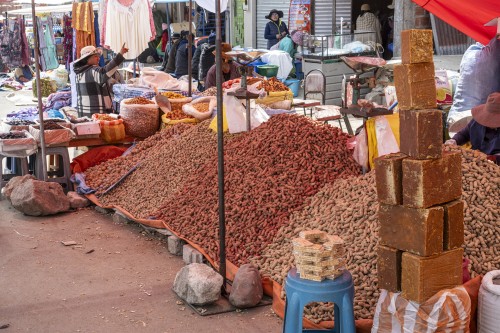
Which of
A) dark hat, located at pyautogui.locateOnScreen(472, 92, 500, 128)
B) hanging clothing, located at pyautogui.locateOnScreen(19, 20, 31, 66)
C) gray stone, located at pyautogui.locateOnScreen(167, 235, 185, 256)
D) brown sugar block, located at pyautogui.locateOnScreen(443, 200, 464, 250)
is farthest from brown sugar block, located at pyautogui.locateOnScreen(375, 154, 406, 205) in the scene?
hanging clothing, located at pyautogui.locateOnScreen(19, 20, 31, 66)

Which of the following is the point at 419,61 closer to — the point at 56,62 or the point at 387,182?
the point at 387,182

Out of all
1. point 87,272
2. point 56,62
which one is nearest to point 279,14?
point 56,62

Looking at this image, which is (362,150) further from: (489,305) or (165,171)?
(165,171)

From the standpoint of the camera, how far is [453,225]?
350cm

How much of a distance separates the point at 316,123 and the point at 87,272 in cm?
223

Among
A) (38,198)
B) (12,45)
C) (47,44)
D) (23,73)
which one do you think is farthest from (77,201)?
(23,73)

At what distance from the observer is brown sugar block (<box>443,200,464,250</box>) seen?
11.4 feet

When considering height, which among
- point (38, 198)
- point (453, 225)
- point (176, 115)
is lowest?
point (38, 198)

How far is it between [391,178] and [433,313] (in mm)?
670

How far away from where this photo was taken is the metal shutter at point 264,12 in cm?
1655

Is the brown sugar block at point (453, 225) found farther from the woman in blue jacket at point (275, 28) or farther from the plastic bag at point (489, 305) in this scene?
the woman in blue jacket at point (275, 28)

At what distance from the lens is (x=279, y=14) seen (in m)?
15.1

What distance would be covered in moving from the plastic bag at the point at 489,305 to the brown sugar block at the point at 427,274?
0.80 ft

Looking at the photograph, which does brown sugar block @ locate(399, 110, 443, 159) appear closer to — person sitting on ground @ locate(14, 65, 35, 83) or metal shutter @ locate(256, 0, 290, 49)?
metal shutter @ locate(256, 0, 290, 49)
